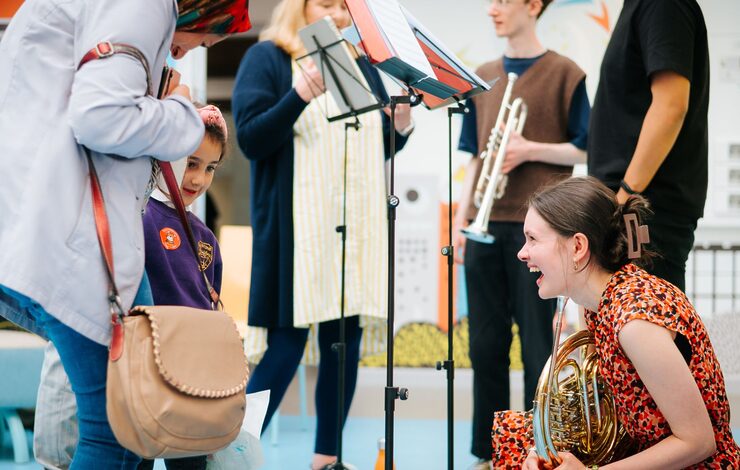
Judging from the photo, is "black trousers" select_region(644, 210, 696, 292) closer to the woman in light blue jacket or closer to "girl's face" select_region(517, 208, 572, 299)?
"girl's face" select_region(517, 208, 572, 299)

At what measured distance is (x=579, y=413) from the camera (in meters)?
1.74

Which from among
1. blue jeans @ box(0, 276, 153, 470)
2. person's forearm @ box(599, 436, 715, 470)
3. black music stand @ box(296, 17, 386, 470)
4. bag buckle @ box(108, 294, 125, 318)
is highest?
black music stand @ box(296, 17, 386, 470)

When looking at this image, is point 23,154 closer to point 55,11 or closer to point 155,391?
point 55,11

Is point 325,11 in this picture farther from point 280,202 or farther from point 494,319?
point 494,319

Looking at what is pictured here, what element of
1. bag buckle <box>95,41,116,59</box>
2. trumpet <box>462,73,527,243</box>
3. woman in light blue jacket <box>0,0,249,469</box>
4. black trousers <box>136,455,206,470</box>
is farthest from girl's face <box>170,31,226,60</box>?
trumpet <box>462,73,527,243</box>

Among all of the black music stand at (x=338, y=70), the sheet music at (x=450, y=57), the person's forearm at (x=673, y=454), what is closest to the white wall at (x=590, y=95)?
the black music stand at (x=338, y=70)

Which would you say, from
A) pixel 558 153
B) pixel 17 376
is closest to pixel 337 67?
pixel 558 153

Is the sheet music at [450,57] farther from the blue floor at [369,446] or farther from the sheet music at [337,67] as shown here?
the blue floor at [369,446]

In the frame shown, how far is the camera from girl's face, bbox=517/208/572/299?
1.72m

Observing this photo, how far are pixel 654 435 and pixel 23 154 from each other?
48.9 inches

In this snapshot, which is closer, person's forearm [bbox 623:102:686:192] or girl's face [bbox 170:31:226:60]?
girl's face [bbox 170:31:226:60]

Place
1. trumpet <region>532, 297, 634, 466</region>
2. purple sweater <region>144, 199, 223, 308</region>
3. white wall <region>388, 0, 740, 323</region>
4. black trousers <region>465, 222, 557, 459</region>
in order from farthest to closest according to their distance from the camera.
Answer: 1. white wall <region>388, 0, 740, 323</region>
2. black trousers <region>465, 222, 557, 459</region>
3. purple sweater <region>144, 199, 223, 308</region>
4. trumpet <region>532, 297, 634, 466</region>

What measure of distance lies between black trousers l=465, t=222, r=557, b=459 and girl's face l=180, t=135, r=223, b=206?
43.7 inches

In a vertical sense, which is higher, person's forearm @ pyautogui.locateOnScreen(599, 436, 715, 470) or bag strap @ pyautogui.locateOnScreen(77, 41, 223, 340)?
bag strap @ pyautogui.locateOnScreen(77, 41, 223, 340)
